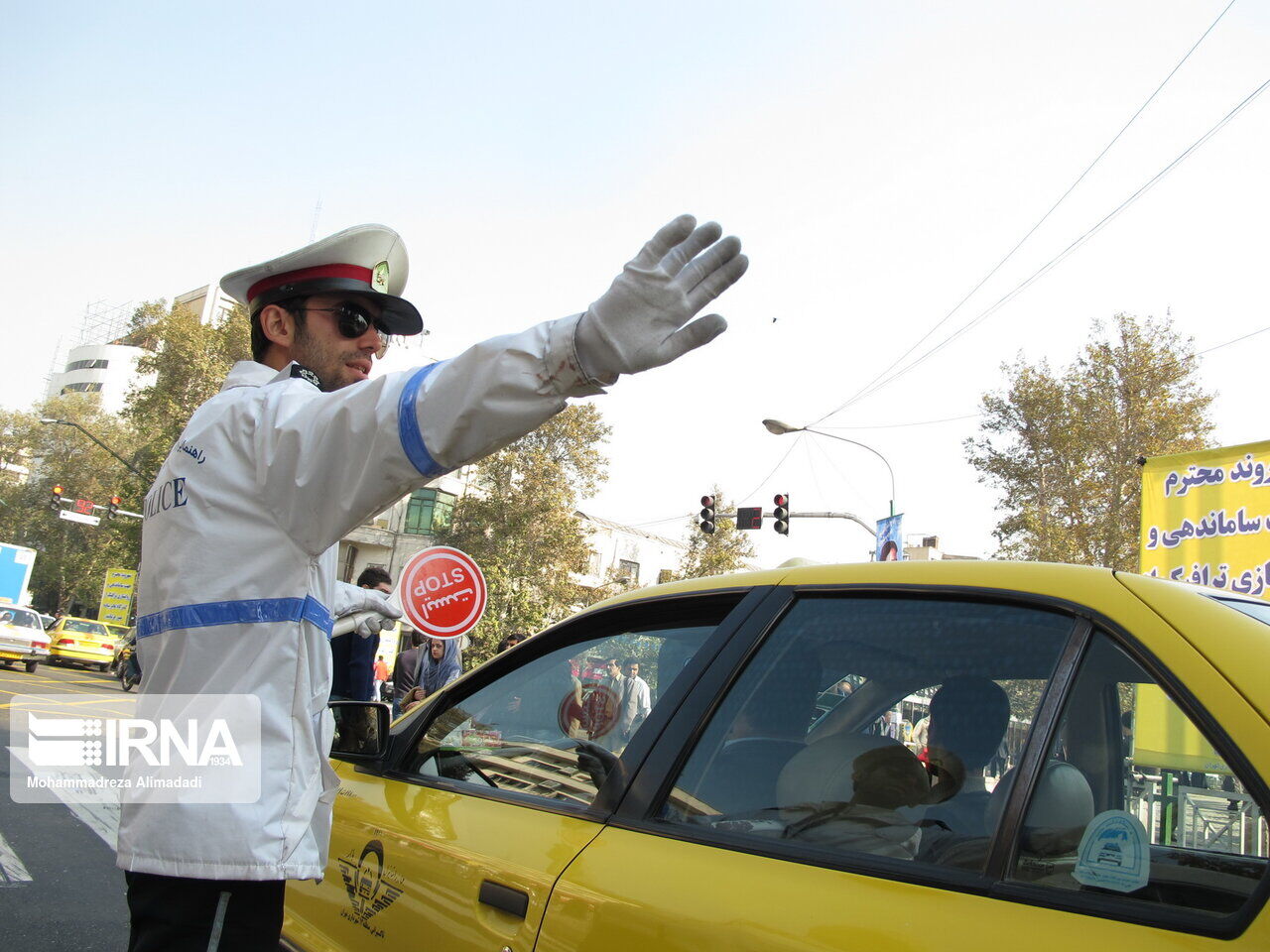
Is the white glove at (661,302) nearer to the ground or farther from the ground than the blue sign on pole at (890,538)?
nearer to the ground

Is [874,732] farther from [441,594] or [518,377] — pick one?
[441,594]

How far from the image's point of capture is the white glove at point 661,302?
1268mm

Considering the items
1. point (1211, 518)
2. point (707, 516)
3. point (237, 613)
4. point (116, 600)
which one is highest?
point (707, 516)

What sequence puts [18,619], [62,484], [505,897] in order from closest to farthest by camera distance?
[505,897], [18,619], [62,484]

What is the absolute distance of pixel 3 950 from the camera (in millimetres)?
3801

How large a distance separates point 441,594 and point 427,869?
6.18 m

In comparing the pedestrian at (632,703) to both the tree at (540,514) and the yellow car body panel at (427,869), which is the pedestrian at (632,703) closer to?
the yellow car body panel at (427,869)

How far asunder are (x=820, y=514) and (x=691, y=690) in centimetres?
1791

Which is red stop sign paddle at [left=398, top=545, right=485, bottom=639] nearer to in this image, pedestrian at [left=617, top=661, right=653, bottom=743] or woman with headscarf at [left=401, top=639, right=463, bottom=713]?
woman with headscarf at [left=401, top=639, right=463, bottom=713]

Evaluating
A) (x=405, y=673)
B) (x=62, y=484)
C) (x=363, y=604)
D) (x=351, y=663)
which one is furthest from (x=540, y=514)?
(x=62, y=484)

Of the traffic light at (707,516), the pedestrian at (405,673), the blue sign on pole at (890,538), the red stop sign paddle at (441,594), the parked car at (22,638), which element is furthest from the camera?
the parked car at (22,638)

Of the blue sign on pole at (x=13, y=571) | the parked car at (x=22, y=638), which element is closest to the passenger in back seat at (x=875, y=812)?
the parked car at (x=22, y=638)

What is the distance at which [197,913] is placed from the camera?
1434 millimetres

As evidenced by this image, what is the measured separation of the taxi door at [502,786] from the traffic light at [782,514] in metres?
17.1
